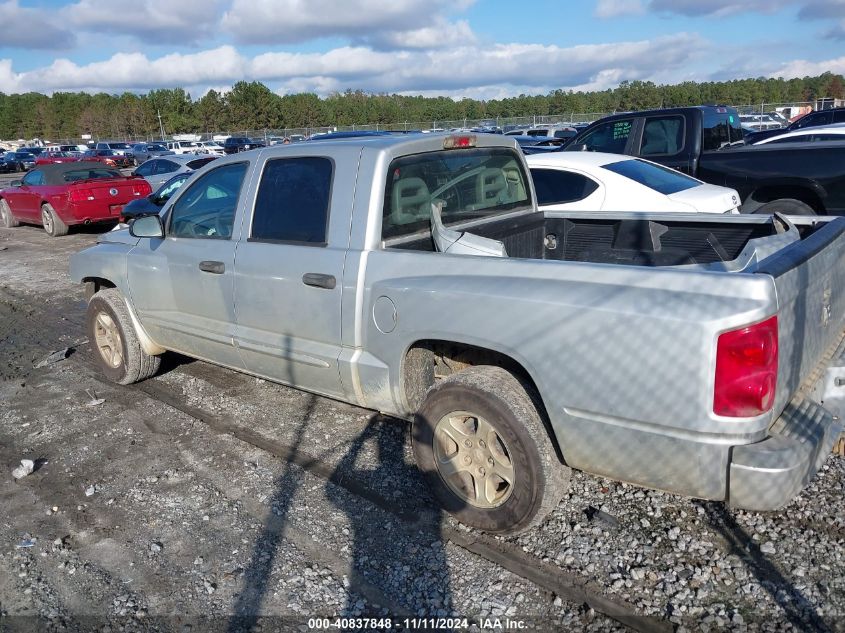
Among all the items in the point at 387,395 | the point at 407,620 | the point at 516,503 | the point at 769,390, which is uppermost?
the point at 769,390

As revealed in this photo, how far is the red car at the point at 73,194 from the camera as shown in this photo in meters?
15.1

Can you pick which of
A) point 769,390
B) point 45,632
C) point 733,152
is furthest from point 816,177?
point 45,632

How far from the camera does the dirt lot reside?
3.02m

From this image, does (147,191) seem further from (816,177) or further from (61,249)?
(816,177)

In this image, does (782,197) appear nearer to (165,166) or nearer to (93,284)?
(93,284)

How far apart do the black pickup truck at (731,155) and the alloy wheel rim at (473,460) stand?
259 inches

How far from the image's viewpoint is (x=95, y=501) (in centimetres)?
406

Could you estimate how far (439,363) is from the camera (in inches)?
160

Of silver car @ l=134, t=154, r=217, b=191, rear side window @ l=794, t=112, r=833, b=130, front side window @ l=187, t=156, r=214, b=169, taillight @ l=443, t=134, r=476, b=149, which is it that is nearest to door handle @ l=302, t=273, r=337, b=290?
taillight @ l=443, t=134, r=476, b=149

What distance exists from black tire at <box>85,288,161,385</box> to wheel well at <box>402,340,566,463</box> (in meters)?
2.88

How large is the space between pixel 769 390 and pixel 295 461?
9.19 ft

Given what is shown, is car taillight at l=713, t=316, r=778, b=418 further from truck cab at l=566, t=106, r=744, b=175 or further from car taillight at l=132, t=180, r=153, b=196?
car taillight at l=132, t=180, r=153, b=196

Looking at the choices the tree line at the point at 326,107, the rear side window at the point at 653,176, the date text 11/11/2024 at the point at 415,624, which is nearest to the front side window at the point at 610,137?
the rear side window at the point at 653,176

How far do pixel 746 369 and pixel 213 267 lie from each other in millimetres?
3321
